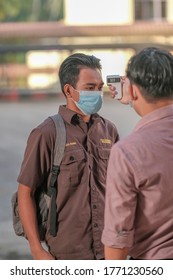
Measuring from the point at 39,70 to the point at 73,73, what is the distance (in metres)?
21.1

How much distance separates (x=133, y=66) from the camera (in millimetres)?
2586

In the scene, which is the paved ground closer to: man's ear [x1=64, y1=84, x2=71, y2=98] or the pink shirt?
man's ear [x1=64, y1=84, x2=71, y2=98]

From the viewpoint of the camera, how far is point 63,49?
67.1ft

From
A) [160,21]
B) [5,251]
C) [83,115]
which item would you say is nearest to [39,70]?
[160,21]

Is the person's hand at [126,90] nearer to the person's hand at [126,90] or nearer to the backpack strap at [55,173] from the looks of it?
the person's hand at [126,90]

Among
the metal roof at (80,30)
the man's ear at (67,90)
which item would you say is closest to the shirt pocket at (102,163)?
the man's ear at (67,90)

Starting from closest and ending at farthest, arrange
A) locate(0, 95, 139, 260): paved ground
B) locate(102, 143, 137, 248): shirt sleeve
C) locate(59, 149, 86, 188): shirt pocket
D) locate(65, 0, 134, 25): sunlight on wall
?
locate(102, 143, 137, 248): shirt sleeve, locate(59, 149, 86, 188): shirt pocket, locate(0, 95, 139, 260): paved ground, locate(65, 0, 134, 25): sunlight on wall

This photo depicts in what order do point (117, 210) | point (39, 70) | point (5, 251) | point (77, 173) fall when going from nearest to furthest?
point (117, 210) < point (77, 173) < point (5, 251) < point (39, 70)

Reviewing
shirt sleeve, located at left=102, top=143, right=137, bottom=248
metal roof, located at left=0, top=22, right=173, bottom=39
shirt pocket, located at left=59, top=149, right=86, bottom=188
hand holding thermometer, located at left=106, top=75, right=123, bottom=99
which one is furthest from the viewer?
metal roof, located at left=0, top=22, right=173, bottom=39

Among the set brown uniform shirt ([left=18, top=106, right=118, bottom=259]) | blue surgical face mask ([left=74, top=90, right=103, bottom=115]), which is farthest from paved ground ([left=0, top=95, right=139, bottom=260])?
brown uniform shirt ([left=18, top=106, right=118, bottom=259])

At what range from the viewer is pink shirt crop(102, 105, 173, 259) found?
97.4 inches

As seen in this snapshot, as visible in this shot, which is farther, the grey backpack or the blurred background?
the blurred background

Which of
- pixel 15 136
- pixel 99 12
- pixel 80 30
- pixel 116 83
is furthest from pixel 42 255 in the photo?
pixel 99 12

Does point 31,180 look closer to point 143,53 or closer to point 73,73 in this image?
point 73,73
